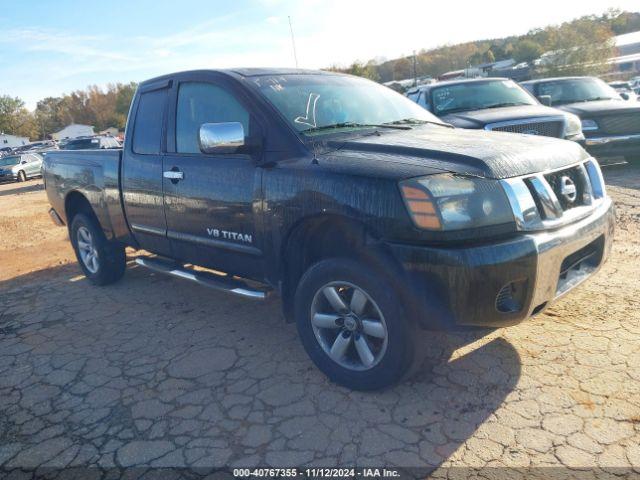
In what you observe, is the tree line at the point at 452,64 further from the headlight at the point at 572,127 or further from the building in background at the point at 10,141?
the headlight at the point at 572,127

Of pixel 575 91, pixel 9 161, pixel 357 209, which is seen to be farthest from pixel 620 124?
pixel 9 161

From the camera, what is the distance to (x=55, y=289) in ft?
18.7

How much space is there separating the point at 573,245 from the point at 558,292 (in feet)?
0.85

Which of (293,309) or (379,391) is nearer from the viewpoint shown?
(379,391)

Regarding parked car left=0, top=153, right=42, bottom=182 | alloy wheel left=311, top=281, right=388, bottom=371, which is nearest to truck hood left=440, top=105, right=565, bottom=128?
alloy wheel left=311, top=281, right=388, bottom=371

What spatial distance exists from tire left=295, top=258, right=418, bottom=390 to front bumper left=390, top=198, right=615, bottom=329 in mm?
135

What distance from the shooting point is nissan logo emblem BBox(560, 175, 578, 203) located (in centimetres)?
288

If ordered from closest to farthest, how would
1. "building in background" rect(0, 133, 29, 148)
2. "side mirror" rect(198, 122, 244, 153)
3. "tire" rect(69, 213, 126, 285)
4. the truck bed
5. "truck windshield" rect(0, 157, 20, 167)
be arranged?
"side mirror" rect(198, 122, 244, 153) → the truck bed → "tire" rect(69, 213, 126, 285) → "truck windshield" rect(0, 157, 20, 167) → "building in background" rect(0, 133, 29, 148)

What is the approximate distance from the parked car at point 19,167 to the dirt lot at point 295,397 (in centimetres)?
2387

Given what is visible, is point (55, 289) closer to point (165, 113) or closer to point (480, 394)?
point (165, 113)

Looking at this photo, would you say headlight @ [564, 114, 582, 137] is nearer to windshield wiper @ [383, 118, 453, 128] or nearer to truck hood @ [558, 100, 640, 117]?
truck hood @ [558, 100, 640, 117]

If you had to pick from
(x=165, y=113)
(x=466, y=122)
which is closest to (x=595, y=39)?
(x=466, y=122)

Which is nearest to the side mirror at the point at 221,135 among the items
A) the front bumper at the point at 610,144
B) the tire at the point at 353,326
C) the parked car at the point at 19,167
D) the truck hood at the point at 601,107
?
the tire at the point at 353,326

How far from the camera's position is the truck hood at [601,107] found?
8750mm
